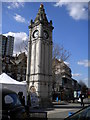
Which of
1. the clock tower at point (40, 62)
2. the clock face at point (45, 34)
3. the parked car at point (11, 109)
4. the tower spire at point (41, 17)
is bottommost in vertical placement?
the parked car at point (11, 109)

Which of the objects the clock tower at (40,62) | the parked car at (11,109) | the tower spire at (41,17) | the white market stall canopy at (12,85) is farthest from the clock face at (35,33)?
the parked car at (11,109)

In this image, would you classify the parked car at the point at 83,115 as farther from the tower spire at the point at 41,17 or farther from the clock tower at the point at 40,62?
the tower spire at the point at 41,17

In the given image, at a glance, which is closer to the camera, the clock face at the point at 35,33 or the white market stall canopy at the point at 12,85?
the white market stall canopy at the point at 12,85

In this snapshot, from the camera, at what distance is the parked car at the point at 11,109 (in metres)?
5.27

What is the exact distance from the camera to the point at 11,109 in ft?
18.3

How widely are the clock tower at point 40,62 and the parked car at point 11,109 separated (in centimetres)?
1178

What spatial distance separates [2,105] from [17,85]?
8.81 m

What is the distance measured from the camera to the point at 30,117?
17.1 feet

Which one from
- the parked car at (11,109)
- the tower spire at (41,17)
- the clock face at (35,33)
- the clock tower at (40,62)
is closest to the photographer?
the parked car at (11,109)

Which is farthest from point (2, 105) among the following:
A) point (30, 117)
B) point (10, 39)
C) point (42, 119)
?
point (10, 39)

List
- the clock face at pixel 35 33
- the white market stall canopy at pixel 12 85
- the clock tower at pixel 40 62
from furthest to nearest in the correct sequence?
the clock face at pixel 35 33 < the clock tower at pixel 40 62 < the white market stall canopy at pixel 12 85

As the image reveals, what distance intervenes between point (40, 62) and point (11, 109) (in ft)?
43.0

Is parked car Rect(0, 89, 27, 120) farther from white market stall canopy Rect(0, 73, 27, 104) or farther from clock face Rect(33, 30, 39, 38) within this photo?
clock face Rect(33, 30, 39, 38)

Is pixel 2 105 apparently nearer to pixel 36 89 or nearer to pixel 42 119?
pixel 42 119
